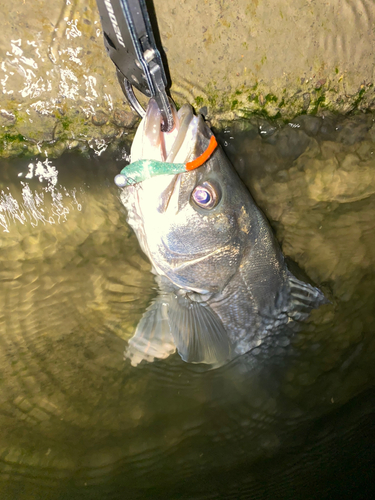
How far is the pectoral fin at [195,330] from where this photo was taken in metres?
2.49

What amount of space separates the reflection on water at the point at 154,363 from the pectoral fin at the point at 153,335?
79mm

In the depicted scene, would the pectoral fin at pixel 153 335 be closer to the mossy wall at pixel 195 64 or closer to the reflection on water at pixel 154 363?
the reflection on water at pixel 154 363

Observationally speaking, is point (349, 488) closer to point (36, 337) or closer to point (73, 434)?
point (73, 434)

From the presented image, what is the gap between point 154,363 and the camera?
278 centimetres

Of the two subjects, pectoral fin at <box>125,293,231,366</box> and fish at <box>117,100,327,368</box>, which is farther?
pectoral fin at <box>125,293,231,366</box>

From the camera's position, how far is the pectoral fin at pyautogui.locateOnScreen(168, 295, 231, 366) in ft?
8.18

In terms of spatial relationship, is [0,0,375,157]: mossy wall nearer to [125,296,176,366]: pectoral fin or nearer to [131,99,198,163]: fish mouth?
[131,99,198,163]: fish mouth

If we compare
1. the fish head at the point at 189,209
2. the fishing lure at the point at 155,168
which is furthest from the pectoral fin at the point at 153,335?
the fishing lure at the point at 155,168

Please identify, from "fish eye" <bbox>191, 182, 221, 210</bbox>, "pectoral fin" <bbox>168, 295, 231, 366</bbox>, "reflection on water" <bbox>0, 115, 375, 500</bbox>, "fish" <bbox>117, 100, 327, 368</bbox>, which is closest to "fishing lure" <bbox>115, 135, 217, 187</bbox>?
"fish" <bbox>117, 100, 327, 368</bbox>

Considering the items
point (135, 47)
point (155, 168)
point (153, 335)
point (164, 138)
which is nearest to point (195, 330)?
point (153, 335)

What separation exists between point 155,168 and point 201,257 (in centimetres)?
68

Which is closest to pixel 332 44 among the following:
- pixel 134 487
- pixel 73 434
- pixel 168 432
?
pixel 168 432

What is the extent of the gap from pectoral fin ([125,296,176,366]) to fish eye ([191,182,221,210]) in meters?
0.98

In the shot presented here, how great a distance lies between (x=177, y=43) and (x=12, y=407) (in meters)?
Result: 2.83
